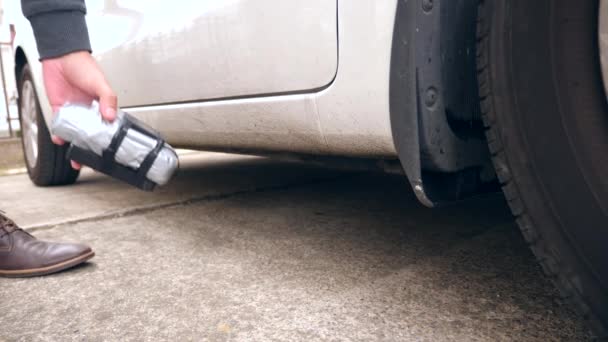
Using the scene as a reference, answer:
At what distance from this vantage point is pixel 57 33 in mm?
1201

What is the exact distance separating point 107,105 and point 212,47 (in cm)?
35

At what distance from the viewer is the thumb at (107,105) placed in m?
1.24

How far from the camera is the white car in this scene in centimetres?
78

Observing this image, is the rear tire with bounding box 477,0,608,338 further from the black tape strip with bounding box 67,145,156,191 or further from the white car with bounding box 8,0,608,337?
the black tape strip with bounding box 67,145,156,191

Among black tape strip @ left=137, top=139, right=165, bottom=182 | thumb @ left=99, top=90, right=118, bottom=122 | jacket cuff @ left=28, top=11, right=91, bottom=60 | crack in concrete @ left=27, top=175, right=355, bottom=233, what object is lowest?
crack in concrete @ left=27, top=175, right=355, bottom=233

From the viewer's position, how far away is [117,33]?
190 cm

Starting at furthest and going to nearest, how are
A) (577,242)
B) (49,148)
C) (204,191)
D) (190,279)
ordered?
(49,148) < (204,191) < (190,279) < (577,242)

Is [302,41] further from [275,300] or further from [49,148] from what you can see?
[49,148]

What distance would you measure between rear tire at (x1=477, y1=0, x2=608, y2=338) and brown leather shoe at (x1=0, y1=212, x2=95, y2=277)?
3.62 ft

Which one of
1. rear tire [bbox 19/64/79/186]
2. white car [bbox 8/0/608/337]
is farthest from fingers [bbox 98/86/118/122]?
rear tire [bbox 19/64/79/186]

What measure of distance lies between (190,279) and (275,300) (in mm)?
267

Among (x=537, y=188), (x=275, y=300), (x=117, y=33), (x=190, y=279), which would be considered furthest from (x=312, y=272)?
(x=117, y=33)

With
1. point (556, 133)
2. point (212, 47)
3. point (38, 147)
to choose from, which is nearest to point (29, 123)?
point (38, 147)

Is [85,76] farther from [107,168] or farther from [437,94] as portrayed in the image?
[437,94]
